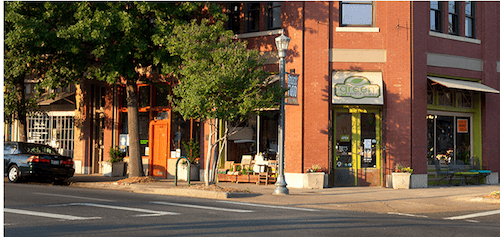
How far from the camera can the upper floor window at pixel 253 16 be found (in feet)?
64.6

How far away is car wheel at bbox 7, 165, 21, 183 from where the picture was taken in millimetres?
18469

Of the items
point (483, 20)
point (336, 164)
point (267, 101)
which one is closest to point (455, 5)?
point (483, 20)

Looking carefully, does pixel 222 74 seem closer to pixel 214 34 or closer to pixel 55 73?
pixel 214 34

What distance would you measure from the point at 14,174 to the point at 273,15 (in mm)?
10614

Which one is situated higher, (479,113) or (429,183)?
(479,113)

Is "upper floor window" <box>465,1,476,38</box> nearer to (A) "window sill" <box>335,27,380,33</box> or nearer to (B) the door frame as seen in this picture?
(A) "window sill" <box>335,27,380,33</box>

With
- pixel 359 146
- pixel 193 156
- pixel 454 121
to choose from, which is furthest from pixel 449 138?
pixel 193 156

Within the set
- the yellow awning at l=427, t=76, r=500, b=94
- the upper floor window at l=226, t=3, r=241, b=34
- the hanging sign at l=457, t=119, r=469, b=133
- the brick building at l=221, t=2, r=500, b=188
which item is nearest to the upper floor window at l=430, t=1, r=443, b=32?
the brick building at l=221, t=2, r=500, b=188

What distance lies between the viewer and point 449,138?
66.9 feet

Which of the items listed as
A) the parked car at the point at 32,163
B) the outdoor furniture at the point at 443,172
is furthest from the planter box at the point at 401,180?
the parked car at the point at 32,163

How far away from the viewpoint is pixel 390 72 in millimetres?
18391

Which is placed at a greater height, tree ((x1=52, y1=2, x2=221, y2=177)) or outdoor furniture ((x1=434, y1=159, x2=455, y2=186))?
tree ((x1=52, y1=2, x2=221, y2=177))

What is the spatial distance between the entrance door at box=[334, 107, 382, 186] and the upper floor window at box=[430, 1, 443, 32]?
4082 millimetres

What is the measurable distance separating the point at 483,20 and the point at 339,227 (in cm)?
1526
